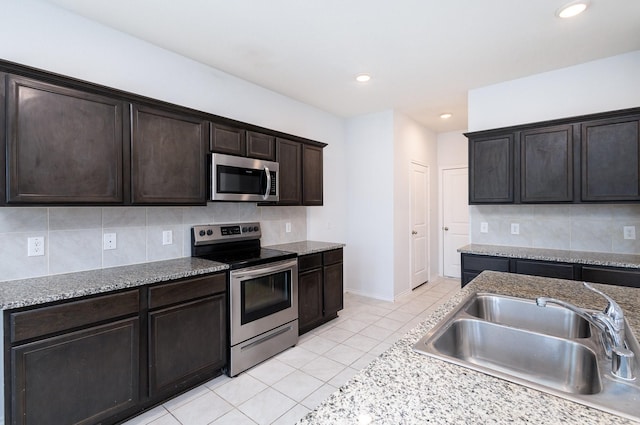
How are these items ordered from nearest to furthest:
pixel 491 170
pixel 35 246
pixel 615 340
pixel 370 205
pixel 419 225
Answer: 1. pixel 615 340
2. pixel 35 246
3. pixel 491 170
4. pixel 370 205
5. pixel 419 225

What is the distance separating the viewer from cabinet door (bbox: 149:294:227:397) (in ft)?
6.85

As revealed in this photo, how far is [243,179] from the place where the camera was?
9.50ft

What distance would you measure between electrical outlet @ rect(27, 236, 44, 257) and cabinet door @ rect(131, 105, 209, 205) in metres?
0.61

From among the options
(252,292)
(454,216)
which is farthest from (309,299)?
(454,216)

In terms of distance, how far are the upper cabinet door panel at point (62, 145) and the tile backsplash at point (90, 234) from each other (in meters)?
0.31

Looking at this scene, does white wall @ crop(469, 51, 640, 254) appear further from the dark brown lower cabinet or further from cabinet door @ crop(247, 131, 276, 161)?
the dark brown lower cabinet

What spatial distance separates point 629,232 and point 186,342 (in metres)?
4.07

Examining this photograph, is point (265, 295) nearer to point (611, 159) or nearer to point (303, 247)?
point (303, 247)

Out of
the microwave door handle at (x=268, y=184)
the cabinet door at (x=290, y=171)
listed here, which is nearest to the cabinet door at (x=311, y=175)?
the cabinet door at (x=290, y=171)

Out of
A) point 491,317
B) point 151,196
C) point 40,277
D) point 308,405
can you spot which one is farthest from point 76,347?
point 491,317

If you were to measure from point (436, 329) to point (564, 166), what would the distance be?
2.80 meters

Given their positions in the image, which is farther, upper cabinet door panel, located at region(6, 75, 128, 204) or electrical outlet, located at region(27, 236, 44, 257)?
electrical outlet, located at region(27, 236, 44, 257)

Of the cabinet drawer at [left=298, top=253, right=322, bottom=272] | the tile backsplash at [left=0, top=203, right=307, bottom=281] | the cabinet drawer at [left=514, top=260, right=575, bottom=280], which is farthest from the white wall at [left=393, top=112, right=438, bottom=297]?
the tile backsplash at [left=0, top=203, right=307, bottom=281]

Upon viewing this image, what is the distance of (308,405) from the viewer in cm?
217
